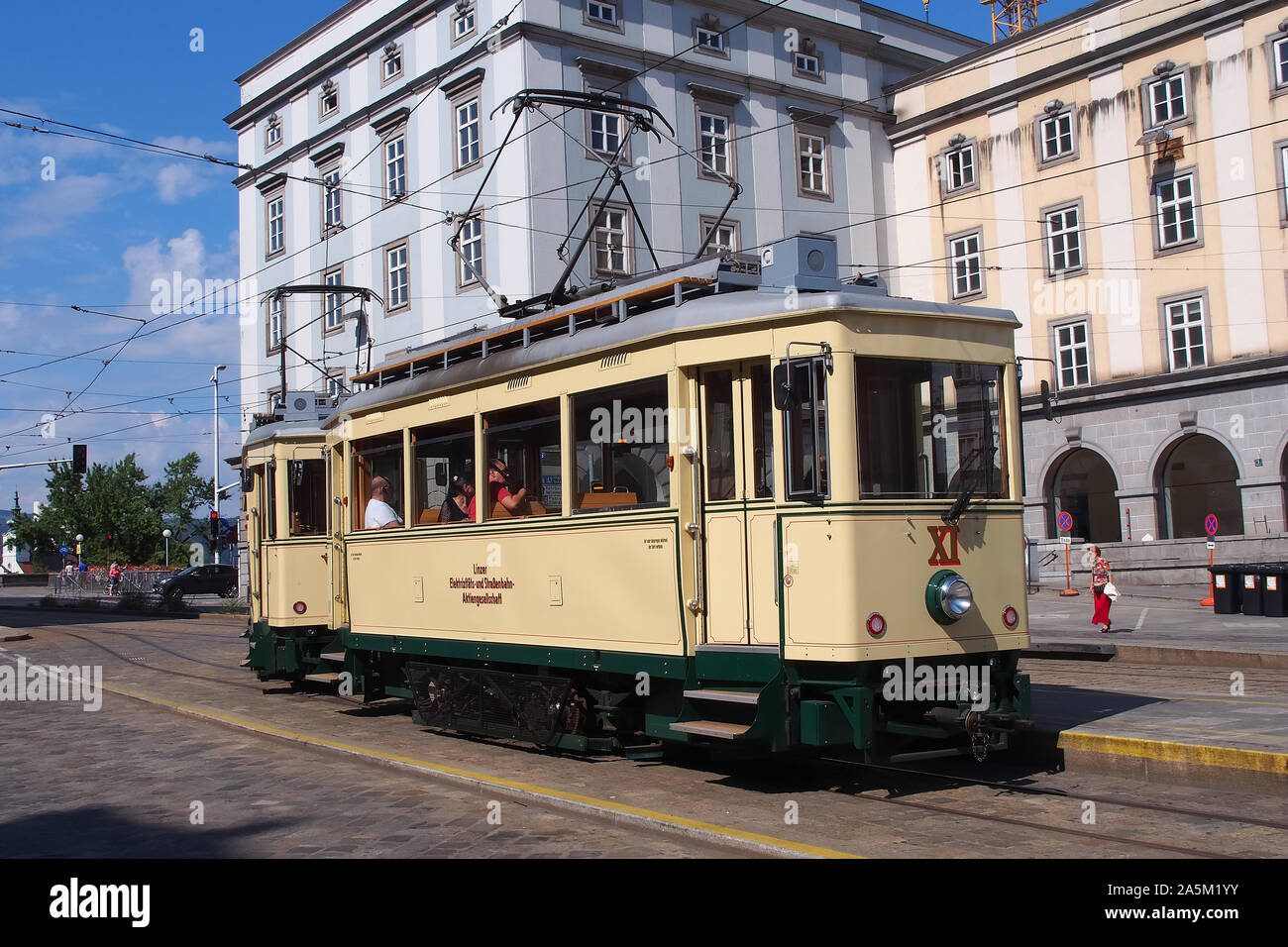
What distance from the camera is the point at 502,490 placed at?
10.0m

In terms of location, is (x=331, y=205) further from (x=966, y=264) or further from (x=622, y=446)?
(x=622, y=446)

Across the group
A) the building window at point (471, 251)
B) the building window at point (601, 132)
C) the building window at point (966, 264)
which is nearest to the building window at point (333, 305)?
the building window at point (471, 251)

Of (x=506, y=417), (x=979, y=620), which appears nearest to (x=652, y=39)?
(x=506, y=417)

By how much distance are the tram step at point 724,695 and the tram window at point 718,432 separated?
1.27 m

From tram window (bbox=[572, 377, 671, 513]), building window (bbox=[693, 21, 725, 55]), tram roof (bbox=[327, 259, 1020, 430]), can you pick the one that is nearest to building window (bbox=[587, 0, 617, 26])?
building window (bbox=[693, 21, 725, 55])

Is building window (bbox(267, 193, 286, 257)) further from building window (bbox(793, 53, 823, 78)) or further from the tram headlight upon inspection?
the tram headlight

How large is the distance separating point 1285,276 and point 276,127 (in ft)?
96.0

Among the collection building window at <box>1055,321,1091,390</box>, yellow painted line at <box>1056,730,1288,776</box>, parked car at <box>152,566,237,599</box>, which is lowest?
yellow painted line at <box>1056,730,1288,776</box>

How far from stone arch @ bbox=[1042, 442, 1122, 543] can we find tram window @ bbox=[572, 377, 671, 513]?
93.2 ft

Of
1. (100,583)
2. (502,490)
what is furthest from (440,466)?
(100,583)

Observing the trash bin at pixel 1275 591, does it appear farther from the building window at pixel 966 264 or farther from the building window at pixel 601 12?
the building window at pixel 601 12

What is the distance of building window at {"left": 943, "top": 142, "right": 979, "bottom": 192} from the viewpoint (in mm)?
36469
